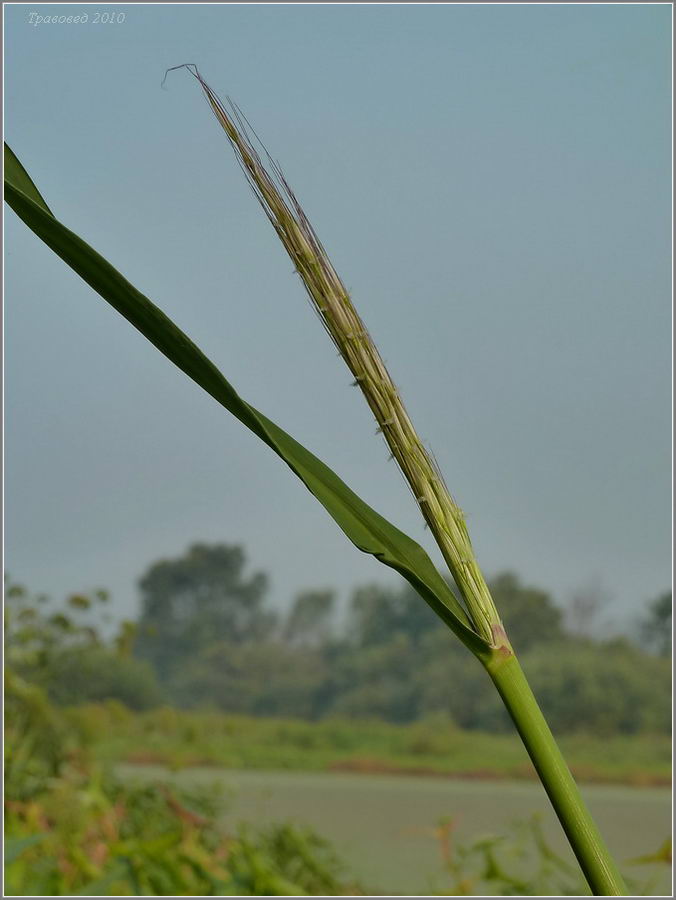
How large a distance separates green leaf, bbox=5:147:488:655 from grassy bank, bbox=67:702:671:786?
1131 mm

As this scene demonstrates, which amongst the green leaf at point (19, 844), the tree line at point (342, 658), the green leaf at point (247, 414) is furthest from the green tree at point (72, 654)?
the green leaf at point (247, 414)

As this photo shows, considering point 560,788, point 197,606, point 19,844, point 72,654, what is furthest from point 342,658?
point 560,788

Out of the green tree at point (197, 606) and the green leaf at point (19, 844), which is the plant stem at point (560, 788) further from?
the green tree at point (197, 606)

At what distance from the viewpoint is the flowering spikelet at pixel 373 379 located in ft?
0.72

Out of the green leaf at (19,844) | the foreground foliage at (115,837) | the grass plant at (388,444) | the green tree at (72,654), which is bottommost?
the foreground foliage at (115,837)

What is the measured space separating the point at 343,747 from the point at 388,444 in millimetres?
1210

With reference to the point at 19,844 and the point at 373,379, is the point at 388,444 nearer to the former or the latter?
the point at 373,379

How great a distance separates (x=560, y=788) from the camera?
21cm

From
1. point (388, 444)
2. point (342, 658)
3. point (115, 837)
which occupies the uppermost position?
point (388, 444)

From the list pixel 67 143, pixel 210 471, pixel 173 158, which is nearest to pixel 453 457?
pixel 210 471

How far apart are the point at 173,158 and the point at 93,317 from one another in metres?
0.27

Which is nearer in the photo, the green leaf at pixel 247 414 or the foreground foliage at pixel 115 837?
the green leaf at pixel 247 414

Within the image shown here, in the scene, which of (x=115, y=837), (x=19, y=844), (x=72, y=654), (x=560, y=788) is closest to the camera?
(x=560, y=788)

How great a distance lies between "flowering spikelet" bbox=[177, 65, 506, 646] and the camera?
22cm
